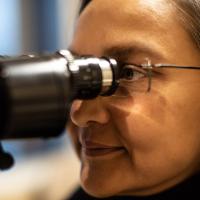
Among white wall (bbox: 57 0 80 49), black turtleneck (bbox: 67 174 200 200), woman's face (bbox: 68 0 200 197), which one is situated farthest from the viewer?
white wall (bbox: 57 0 80 49)

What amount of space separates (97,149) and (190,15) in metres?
0.36

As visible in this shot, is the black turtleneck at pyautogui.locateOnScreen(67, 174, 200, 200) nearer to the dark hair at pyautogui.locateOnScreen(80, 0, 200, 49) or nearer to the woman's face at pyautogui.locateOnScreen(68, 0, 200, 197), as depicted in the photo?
the woman's face at pyautogui.locateOnScreen(68, 0, 200, 197)

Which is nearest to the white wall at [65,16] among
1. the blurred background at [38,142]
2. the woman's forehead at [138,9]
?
the blurred background at [38,142]

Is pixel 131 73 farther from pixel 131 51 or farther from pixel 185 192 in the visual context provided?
pixel 185 192

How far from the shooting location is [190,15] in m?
0.98

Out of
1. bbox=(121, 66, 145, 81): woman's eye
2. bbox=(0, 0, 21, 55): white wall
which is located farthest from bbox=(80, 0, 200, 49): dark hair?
bbox=(0, 0, 21, 55): white wall

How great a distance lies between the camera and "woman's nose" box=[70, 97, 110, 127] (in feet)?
3.08

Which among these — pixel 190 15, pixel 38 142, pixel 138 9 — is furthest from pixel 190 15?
pixel 38 142

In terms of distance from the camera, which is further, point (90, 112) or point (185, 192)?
point (185, 192)

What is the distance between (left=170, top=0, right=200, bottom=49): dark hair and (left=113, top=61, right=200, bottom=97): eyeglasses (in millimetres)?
75

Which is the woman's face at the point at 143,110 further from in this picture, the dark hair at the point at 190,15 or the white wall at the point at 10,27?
the white wall at the point at 10,27

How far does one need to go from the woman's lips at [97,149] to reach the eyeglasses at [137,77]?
0.40 ft

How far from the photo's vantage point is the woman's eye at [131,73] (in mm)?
953

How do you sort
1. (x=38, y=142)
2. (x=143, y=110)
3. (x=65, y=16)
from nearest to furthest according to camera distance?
(x=143, y=110) → (x=38, y=142) → (x=65, y=16)
